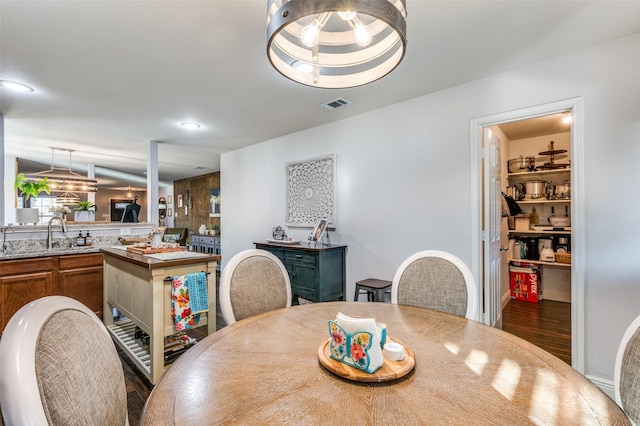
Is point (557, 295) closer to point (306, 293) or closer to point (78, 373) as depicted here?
point (306, 293)

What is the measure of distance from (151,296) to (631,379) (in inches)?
98.0

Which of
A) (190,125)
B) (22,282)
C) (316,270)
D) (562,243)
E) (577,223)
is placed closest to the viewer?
(577,223)

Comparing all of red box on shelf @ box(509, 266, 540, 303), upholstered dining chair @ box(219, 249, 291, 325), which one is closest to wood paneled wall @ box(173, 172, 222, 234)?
upholstered dining chair @ box(219, 249, 291, 325)

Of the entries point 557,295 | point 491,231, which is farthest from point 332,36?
point 557,295

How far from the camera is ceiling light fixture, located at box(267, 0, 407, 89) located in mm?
851

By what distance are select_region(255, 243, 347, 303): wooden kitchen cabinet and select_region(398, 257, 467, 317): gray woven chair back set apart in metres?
1.47

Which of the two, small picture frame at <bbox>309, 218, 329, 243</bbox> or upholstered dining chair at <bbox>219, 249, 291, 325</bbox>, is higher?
small picture frame at <bbox>309, 218, 329, 243</bbox>

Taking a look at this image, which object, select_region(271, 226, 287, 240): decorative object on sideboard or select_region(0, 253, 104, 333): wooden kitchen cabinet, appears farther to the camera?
select_region(271, 226, 287, 240): decorative object on sideboard

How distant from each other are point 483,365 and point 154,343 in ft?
6.92

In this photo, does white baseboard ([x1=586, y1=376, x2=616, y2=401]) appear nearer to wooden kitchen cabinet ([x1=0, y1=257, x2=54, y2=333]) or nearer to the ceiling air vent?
the ceiling air vent

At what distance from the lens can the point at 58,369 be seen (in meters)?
0.63

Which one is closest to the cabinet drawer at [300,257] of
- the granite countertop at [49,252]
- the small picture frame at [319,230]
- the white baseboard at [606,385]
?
the small picture frame at [319,230]

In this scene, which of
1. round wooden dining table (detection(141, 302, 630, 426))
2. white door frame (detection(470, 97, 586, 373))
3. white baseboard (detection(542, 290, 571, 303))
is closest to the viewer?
round wooden dining table (detection(141, 302, 630, 426))

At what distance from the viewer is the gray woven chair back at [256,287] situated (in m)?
1.66
